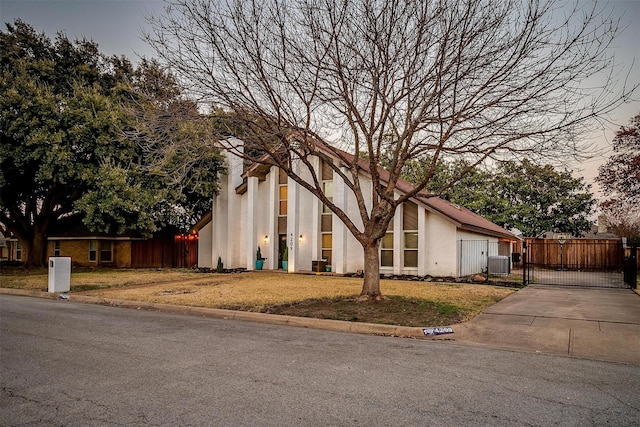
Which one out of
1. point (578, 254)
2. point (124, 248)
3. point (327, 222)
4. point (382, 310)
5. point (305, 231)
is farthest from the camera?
point (124, 248)

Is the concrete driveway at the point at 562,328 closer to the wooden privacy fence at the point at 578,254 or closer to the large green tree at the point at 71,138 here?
the large green tree at the point at 71,138

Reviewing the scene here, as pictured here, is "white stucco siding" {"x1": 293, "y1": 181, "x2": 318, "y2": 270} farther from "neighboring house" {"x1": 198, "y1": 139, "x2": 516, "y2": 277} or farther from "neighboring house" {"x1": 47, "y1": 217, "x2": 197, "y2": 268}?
"neighboring house" {"x1": 47, "y1": 217, "x2": 197, "y2": 268}

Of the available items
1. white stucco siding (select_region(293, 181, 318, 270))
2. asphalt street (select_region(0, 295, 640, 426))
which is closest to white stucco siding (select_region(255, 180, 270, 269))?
white stucco siding (select_region(293, 181, 318, 270))

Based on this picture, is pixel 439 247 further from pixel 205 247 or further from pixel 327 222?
pixel 205 247

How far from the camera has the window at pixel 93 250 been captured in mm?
32594

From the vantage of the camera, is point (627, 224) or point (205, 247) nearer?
point (205, 247)

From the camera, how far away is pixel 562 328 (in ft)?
29.9

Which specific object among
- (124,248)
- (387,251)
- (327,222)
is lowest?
(124,248)

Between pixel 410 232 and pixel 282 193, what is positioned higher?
pixel 282 193

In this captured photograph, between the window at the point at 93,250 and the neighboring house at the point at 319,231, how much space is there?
29.8ft

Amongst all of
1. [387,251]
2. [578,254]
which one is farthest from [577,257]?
[387,251]

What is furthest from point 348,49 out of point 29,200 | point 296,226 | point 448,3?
point 29,200

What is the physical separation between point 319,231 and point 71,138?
44.5 feet

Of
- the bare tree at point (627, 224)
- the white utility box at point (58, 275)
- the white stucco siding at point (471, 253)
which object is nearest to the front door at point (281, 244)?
the white stucco siding at point (471, 253)
